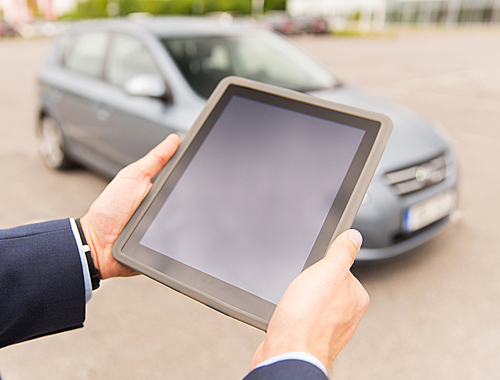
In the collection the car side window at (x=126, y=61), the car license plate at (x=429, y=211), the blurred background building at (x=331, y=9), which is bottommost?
the blurred background building at (x=331, y=9)

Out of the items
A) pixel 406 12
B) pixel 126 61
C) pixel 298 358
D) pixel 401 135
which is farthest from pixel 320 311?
pixel 406 12

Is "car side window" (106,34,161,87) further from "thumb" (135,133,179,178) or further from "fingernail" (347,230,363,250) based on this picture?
"fingernail" (347,230,363,250)

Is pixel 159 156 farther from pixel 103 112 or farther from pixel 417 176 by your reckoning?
pixel 103 112

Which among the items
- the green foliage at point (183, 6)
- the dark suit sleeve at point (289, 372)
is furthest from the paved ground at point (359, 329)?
the green foliage at point (183, 6)

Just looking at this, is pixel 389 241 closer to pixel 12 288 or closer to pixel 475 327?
pixel 475 327

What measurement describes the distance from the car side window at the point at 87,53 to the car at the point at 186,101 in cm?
1

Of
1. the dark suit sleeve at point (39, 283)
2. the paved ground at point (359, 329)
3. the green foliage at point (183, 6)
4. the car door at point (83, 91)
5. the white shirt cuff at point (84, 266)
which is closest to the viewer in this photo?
the dark suit sleeve at point (39, 283)

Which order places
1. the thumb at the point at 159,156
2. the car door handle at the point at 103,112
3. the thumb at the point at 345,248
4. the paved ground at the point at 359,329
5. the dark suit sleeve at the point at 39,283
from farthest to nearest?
the car door handle at the point at 103,112 → the paved ground at the point at 359,329 → the thumb at the point at 159,156 → the dark suit sleeve at the point at 39,283 → the thumb at the point at 345,248

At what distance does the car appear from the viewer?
2598mm

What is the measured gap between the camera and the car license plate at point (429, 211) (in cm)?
259

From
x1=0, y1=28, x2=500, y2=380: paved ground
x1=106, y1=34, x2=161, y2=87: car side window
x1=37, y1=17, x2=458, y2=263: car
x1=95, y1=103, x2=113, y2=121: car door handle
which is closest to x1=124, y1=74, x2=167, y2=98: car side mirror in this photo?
x1=37, y1=17, x2=458, y2=263: car

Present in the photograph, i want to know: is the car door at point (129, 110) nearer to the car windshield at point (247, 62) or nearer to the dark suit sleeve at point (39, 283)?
the car windshield at point (247, 62)

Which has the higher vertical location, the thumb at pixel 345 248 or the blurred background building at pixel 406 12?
the thumb at pixel 345 248

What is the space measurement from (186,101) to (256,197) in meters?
2.10
